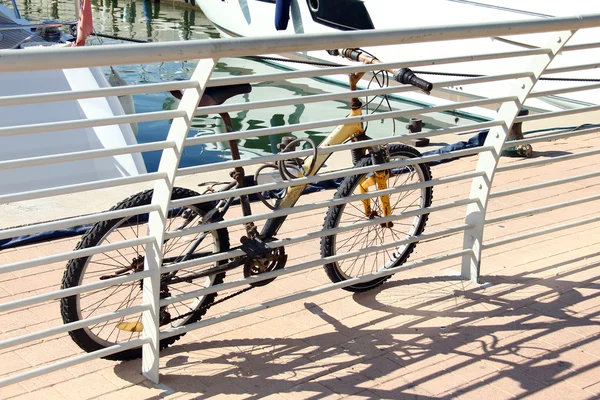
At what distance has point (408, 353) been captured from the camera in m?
4.02

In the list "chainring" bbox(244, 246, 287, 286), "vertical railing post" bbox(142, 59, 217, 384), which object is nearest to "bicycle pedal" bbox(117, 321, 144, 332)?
"vertical railing post" bbox(142, 59, 217, 384)

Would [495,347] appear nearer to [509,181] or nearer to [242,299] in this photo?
[242,299]

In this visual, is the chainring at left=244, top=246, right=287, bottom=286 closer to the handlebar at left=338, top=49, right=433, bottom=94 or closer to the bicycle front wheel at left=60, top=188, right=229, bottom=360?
the bicycle front wheel at left=60, top=188, right=229, bottom=360

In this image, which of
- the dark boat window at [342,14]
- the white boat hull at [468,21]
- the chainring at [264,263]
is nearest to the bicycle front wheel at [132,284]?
the chainring at [264,263]

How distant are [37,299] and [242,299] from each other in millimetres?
1723

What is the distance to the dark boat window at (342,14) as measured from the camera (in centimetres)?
1872

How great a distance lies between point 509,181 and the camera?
7.30 meters

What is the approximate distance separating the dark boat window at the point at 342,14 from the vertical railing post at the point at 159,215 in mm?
15556

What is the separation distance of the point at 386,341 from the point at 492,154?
1245 mm

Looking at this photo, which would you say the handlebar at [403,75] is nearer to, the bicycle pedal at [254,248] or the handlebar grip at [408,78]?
the handlebar grip at [408,78]

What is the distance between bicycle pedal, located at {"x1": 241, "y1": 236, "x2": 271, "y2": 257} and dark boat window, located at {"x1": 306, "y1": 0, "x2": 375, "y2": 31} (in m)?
15.0

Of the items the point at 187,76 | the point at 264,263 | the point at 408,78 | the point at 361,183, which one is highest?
the point at 408,78

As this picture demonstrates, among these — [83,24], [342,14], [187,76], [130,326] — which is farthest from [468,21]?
[130,326]

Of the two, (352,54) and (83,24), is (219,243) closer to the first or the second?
(352,54)
